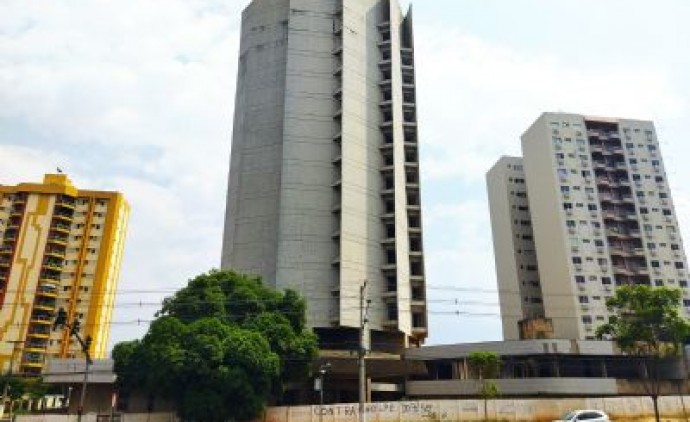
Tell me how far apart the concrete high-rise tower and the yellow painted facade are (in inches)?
1539

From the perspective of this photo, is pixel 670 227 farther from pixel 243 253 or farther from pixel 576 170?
pixel 243 253

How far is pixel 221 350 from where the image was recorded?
4378 cm

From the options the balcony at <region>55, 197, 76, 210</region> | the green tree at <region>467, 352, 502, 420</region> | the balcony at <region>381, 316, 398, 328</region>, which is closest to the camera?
the green tree at <region>467, 352, 502, 420</region>

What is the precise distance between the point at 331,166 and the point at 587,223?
4635 cm

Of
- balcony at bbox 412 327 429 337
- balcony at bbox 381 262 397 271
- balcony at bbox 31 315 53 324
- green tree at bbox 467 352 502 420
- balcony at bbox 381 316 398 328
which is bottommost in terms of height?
green tree at bbox 467 352 502 420

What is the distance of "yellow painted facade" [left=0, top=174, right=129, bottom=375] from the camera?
93.3 metres

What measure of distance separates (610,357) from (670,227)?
41.2 metres

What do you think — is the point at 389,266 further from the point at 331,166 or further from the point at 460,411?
the point at 460,411

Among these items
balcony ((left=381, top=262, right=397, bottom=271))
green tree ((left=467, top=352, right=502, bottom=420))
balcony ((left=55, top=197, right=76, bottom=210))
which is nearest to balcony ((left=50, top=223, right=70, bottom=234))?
balcony ((left=55, top=197, right=76, bottom=210))

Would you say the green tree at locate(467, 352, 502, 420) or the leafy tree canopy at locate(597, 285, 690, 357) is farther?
the green tree at locate(467, 352, 502, 420)

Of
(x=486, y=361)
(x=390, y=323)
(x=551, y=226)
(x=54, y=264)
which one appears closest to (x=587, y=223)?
(x=551, y=226)

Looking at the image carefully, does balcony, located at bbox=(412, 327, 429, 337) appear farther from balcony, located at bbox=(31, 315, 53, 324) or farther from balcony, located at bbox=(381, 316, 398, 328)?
balcony, located at bbox=(31, 315, 53, 324)

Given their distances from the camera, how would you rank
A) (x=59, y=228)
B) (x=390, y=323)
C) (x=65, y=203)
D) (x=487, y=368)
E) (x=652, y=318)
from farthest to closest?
(x=65, y=203) < (x=59, y=228) < (x=390, y=323) < (x=487, y=368) < (x=652, y=318)

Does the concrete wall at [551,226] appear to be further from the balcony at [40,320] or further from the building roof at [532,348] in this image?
the balcony at [40,320]
